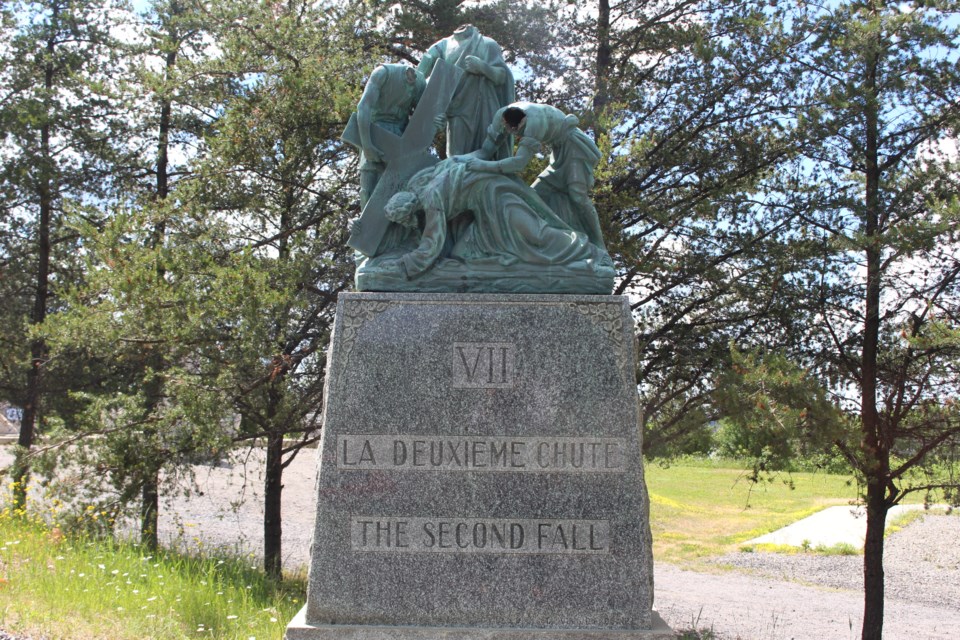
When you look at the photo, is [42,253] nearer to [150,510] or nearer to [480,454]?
[150,510]

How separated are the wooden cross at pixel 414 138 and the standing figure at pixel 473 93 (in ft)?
0.24

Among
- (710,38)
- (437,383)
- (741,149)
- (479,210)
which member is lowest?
(437,383)

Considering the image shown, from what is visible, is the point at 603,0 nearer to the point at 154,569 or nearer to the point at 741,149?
the point at 741,149

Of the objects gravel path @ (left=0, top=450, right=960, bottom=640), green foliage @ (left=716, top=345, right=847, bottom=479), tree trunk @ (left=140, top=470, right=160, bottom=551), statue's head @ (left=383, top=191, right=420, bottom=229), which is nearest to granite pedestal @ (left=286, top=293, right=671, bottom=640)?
statue's head @ (left=383, top=191, right=420, bottom=229)

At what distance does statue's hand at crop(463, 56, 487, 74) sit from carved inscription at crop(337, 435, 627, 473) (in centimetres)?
220

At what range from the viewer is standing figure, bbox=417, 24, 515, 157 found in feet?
17.7

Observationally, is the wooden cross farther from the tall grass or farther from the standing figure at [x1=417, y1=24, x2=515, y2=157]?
the tall grass

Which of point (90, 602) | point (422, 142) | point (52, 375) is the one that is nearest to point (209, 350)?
point (90, 602)

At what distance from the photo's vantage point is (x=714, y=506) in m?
19.9

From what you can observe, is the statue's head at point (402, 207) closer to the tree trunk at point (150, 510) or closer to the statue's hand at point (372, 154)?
the statue's hand at point (372, 154)

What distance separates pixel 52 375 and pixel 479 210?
1248 cm

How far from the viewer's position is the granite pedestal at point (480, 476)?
4.31m

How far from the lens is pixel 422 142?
208 inches

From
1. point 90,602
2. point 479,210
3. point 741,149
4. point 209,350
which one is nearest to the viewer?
point 479,210
